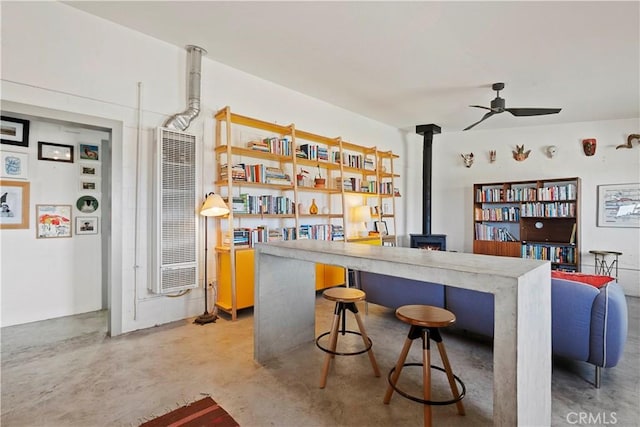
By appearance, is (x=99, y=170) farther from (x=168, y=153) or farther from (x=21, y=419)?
(x=21, y=419)

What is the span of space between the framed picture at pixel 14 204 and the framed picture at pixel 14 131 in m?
0.43

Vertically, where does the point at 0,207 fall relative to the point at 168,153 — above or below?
below

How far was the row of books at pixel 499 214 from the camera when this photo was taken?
584cm

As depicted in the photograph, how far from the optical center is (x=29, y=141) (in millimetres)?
3381

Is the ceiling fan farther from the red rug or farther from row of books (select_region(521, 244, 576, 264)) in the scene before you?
the red rug

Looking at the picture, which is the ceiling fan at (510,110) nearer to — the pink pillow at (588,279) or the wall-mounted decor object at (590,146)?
the wall-mounted decor object at (590,146)

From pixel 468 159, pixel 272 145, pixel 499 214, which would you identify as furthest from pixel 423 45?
pixel 499 214

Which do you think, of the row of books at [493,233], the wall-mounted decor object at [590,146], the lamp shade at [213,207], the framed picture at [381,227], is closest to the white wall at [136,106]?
the wall-mounted decor object at [590,146]

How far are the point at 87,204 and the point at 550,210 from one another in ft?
23.0

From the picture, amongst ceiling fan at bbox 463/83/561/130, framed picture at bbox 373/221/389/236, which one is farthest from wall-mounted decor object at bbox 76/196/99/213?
ceiling fan at bbox 463/83/561/130

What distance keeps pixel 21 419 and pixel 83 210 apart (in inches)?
100

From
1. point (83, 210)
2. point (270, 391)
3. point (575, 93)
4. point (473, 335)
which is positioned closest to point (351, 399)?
point (270, 391)

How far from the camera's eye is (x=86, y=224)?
3.73 m

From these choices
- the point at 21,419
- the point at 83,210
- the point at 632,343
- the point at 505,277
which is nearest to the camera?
the point at 505,277
